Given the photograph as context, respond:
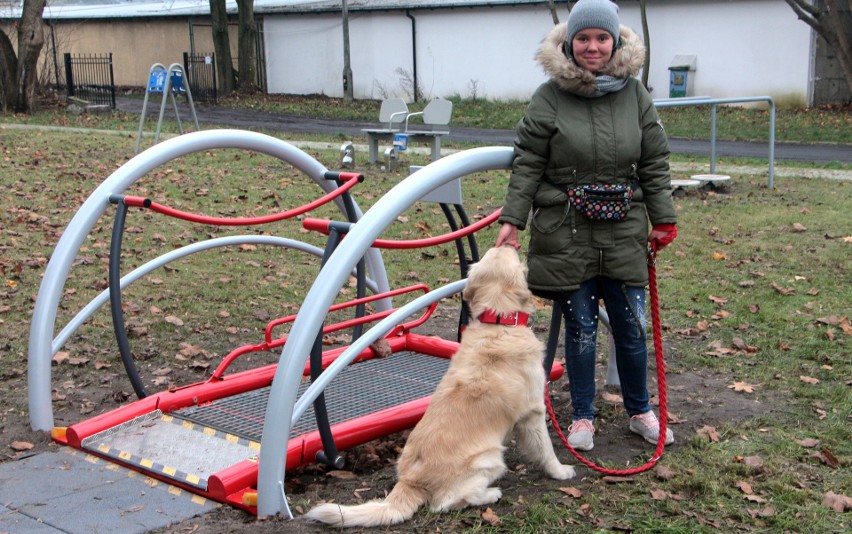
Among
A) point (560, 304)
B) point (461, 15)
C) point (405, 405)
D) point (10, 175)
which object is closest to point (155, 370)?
point (405, 405)

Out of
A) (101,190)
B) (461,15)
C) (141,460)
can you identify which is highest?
(461,15)

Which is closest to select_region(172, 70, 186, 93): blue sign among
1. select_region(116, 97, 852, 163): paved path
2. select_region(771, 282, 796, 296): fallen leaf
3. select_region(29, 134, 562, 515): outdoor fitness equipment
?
select_region(116, 97, 852, 163): paved path

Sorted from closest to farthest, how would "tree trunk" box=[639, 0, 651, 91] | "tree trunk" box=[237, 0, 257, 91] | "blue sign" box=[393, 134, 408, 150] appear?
"blue sign" box=[393, 134, 408, 150], "tree trunk" box=[639, 0, 651, 91], "tree trunk" box=[237, 0, 257, 91]

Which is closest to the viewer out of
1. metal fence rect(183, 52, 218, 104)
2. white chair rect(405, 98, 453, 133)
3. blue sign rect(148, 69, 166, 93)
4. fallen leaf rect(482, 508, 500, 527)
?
fallen leaf rect(482, 508, 500, 527)

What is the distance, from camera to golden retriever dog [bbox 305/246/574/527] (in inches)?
134


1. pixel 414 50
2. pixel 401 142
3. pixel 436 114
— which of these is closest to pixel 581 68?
pixel 401 142

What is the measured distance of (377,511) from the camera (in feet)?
10.8

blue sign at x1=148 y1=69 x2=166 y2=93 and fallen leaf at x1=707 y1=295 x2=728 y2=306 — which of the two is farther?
blue sign at x1=148 y1=69 x2=166 y2=93

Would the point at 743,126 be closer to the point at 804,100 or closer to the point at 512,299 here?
the point at 804,100

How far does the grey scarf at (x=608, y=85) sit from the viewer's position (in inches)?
147

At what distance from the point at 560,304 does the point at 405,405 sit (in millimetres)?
982

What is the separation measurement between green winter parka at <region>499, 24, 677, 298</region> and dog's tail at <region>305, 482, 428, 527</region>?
3.45 ft

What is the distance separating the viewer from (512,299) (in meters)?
3.63

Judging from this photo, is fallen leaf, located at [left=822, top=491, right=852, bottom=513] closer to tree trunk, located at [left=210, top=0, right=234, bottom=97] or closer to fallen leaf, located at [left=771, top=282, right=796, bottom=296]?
fallen leaf, located at [left=771, top=282, right=796, bottom=296]
